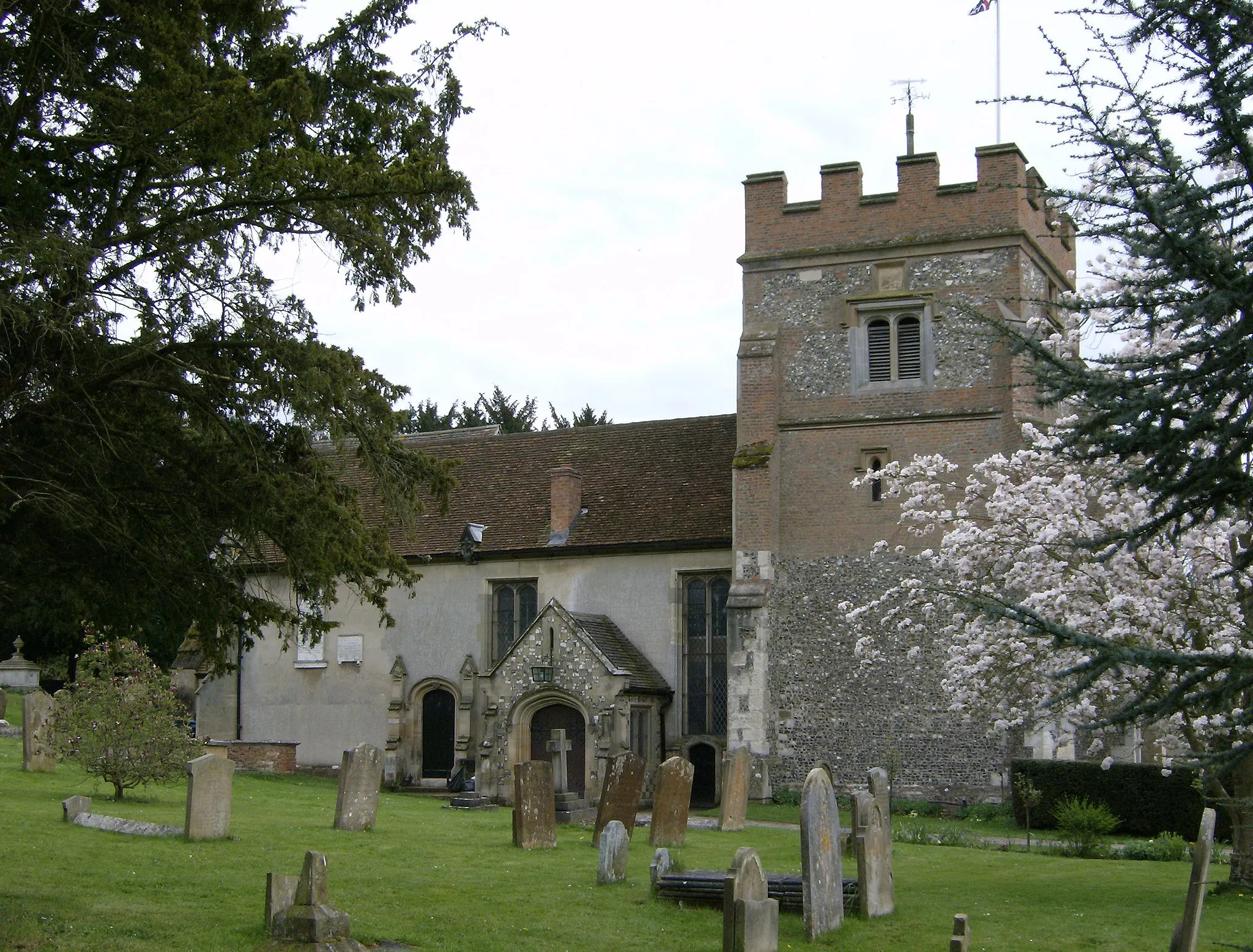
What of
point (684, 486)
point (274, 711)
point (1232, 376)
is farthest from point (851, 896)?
point (274, 711)

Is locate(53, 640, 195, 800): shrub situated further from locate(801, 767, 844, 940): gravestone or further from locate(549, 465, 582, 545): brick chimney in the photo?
locate(801, 767, 844, 940): gravestone

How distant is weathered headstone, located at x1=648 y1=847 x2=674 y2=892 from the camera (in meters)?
12.3

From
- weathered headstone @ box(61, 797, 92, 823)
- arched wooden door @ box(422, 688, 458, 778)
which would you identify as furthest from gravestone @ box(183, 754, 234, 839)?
arched wooden door @ box(422, 688, 458, 778)

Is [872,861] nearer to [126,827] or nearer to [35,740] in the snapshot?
[126,827]

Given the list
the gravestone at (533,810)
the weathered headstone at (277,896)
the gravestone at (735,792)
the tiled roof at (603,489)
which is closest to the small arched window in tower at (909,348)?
the tiled roof at (603,489)

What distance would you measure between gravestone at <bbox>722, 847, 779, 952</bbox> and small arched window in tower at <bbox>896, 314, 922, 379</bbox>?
16.3 meters

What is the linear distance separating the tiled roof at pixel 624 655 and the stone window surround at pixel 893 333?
21.7 ft

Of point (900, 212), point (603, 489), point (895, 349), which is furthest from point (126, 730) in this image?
point (900, 212)

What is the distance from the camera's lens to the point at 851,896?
38.3ft

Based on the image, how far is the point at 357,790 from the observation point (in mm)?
17188

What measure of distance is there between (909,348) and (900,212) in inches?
103

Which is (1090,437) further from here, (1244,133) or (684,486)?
(684,486)

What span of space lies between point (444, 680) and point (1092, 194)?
22597 millimetres

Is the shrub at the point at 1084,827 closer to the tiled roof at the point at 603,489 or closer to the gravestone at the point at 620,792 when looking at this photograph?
the gravestone at the point at 620,792
